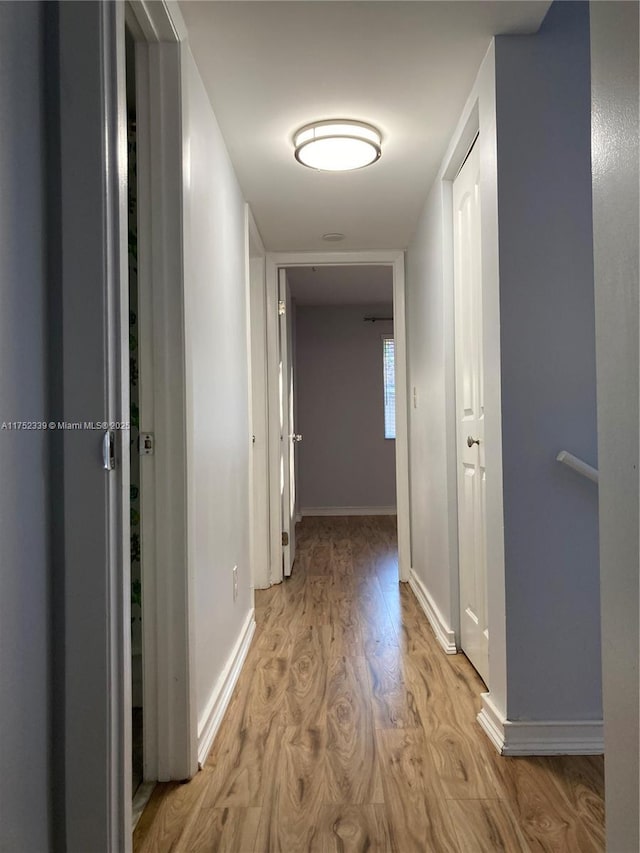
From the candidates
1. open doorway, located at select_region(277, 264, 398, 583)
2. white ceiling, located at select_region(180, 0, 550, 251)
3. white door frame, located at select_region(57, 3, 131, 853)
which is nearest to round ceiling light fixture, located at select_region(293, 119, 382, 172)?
white ceiling, located at select_region(180, 0, 550, 251)

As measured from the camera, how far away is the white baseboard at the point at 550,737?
1839 mm

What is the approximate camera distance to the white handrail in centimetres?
182

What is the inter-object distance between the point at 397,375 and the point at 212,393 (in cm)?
215

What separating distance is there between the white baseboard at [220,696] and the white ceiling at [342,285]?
10.1 ft

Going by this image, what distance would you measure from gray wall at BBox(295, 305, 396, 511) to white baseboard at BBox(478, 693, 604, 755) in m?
5.26

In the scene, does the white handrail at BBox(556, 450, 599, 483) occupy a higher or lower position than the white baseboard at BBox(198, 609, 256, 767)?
higher

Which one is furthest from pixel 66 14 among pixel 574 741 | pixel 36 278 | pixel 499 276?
pixel 574 741

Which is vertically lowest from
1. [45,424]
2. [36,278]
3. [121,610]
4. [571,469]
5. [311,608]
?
[311,608]

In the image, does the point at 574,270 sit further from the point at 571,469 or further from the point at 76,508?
the point at 76,508

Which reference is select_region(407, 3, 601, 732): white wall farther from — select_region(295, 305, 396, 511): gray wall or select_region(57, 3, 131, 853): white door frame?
select_region(295, 305, 396, 511): gray wall

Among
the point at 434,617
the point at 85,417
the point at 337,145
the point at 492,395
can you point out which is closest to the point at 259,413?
the point at 434,617

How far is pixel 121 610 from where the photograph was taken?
118cm

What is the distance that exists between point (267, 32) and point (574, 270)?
1.14 m

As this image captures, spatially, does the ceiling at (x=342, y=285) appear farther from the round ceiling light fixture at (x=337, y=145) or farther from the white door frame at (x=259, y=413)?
the round ceiling light fixture at (x=337, y=145)
